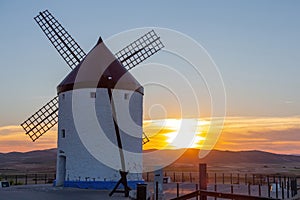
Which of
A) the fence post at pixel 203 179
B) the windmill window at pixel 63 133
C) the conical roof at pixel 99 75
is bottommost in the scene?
the fence post at pixel 203 179

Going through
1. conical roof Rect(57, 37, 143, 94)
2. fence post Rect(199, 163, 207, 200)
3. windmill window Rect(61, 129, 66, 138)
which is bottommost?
fence post Rect(199, 163, 207, 200)

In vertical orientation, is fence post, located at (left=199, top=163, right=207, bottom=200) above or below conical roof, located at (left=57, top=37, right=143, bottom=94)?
below

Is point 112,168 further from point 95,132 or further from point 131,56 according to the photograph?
point 131,56

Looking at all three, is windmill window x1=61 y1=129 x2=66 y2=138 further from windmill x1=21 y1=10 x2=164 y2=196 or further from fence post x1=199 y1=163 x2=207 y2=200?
fence post x1=199 y1=163 x2=207 y2=200

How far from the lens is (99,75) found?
27.1m

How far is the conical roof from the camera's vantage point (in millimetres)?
26969

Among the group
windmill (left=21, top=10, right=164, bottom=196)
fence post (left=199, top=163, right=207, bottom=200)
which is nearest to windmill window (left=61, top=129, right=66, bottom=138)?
windmill (left=21, top=10, right=164, bottom=196)

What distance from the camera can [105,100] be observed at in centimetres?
2697

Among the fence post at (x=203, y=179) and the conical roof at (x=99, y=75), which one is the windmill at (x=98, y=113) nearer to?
the conical roof at (x=99, y=75)

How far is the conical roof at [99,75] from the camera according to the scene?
88.5ft

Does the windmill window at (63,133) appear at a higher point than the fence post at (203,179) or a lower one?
higher

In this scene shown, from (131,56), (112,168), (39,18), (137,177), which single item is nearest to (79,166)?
(112,168)

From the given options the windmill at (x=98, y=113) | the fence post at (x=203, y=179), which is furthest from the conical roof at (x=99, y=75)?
the fence post at (x=203, y=179)

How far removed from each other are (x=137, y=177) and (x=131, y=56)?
911 cm
